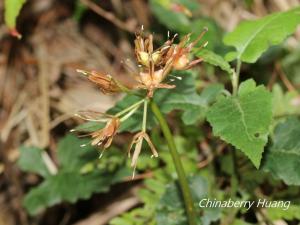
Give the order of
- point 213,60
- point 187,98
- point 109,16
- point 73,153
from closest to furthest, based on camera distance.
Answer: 1. point 213,60
2. point 187,98
3. point 73,153
4. point 109,16

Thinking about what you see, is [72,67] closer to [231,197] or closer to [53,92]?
[53,92]

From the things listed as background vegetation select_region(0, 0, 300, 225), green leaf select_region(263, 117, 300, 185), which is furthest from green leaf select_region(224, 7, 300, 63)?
green leaf select_region(263, 117, 300, 185)

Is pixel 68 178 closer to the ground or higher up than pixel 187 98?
closer to the ground

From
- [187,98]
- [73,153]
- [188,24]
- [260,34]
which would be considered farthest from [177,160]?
[188,24]

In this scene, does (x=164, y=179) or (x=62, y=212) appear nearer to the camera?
(x=164, y=179)

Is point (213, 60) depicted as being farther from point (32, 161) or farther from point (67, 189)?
point (32, 161)

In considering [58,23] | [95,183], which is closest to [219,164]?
[95,183]

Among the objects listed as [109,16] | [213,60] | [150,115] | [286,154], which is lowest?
[286,154]
